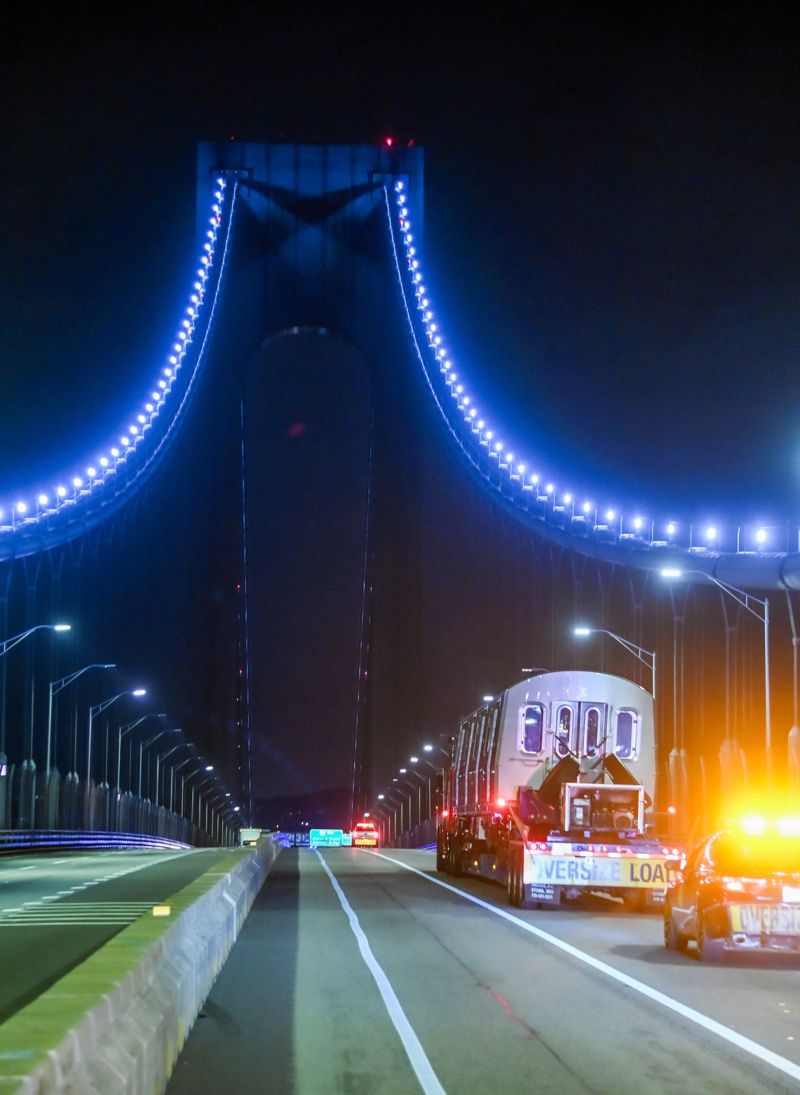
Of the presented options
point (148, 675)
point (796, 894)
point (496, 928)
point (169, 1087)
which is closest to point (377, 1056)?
point (169, 1087)

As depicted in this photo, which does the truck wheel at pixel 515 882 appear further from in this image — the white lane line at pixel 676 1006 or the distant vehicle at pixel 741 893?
the distant vehicle at pixel 741 893

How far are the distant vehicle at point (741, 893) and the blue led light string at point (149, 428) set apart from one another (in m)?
55.7

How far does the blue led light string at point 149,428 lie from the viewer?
75125mm

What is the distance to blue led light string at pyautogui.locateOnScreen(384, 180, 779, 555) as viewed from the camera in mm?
80625

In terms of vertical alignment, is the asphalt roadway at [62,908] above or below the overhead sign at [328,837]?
above

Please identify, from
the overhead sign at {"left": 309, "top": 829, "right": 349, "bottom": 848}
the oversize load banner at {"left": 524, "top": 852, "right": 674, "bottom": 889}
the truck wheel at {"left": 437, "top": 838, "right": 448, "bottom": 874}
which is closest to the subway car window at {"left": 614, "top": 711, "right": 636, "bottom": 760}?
the oversize load banner at {"left": 524, "top": 852, "right": 674, "bottom": 889}

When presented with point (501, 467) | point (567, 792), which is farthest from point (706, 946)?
point (501, 467)

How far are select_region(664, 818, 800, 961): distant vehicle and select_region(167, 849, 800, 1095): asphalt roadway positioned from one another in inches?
11.7

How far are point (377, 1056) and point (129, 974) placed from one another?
9.61ft

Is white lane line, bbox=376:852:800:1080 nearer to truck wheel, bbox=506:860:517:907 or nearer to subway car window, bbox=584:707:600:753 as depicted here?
truck wheel, bbox=506:860:517:907

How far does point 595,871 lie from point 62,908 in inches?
305

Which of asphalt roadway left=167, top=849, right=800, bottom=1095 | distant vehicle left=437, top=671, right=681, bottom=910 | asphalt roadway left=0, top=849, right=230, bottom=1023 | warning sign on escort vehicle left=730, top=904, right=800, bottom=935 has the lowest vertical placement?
asphalt roadway left=0, top=849, right=230, bottom=1023

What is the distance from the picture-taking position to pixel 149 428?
9425cm

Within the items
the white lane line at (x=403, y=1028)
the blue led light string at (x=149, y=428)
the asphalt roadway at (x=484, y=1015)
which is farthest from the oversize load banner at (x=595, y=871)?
the blue led light string at (x=149, y=428)
